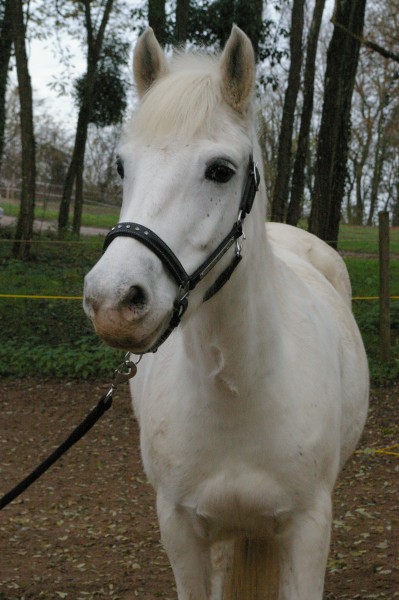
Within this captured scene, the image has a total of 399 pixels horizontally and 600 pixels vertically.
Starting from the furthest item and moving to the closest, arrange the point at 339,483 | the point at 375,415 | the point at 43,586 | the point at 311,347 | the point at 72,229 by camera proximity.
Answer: the point at 72,229
the point at 375,415
the point at 339,483
the point at 43,586
the point at 311,347

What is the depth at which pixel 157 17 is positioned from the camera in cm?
1217

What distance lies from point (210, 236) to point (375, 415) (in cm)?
604

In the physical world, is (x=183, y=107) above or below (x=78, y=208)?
above

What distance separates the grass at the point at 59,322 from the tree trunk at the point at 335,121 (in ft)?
4.35

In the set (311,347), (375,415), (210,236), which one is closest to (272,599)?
(311,347)

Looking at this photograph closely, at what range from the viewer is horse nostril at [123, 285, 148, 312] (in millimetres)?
1807

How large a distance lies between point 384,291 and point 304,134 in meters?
7.38

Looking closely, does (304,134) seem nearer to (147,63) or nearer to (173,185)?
(147,63)

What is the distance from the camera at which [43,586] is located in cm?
446

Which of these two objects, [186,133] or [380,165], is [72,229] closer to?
[186,133]

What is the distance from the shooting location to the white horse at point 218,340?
1979mm

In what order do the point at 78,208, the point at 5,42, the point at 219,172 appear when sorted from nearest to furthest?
the point at 219,172 → the point at 5,42 → the point at 78,208

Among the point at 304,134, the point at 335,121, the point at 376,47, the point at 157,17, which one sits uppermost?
the point at 157,17

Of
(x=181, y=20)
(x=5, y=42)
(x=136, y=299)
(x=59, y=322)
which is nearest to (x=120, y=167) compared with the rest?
(x=136, y=299)
